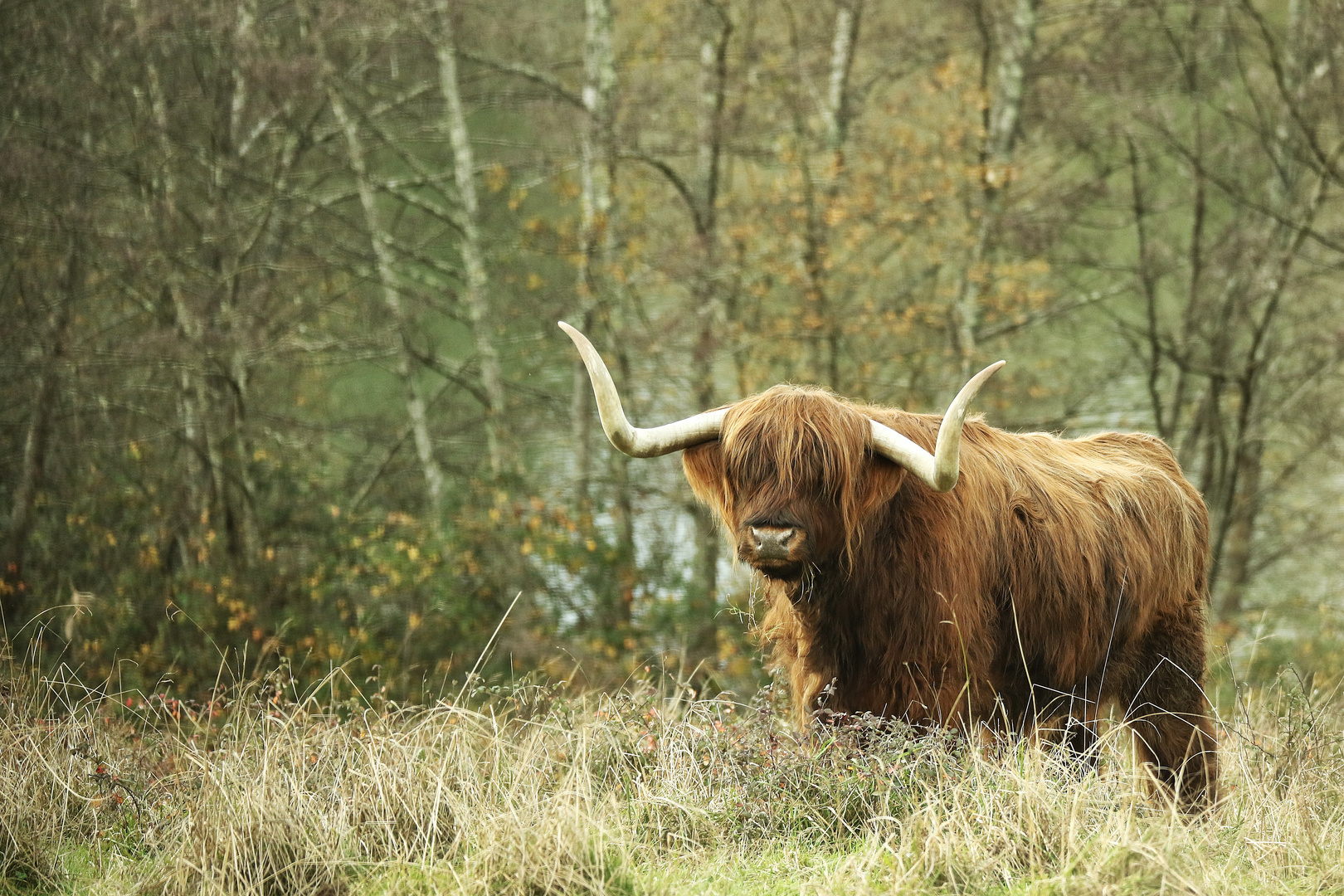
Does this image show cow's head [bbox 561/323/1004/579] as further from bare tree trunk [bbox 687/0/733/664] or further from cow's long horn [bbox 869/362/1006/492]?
bare tree trunk [bbox 687/0/733/664]

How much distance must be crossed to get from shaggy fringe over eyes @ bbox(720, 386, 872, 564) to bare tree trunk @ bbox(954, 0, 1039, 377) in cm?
887

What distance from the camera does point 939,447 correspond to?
3.90 metres

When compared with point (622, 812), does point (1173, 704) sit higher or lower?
lower

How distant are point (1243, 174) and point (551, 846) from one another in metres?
14.4

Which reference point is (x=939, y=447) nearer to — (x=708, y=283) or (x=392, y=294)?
(x=392, y=294)

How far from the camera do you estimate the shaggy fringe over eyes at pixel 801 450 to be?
404 cm

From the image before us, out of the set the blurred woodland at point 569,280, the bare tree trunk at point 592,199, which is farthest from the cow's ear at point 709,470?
the bare tree trunk at point 592,199

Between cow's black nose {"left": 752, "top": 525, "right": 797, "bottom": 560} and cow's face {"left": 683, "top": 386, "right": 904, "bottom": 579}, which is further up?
cow's face {"left": 683, "top": 386, "right": 904, "bottom": 579}

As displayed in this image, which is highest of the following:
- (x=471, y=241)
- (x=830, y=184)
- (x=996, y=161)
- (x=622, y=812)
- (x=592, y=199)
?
(x=996, y=161)

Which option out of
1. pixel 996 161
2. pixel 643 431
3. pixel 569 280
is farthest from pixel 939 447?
pixel 996 161

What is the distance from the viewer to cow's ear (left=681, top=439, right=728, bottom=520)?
4.39 metres

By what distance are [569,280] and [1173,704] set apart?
31.0 feet

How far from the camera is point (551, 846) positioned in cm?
310

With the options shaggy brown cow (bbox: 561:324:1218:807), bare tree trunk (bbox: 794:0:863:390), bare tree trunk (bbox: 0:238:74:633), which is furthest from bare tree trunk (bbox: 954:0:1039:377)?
bare tree trunk (bbox: 0:238:74:633)
